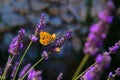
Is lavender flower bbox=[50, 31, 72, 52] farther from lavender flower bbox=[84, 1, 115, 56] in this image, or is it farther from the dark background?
the dark background

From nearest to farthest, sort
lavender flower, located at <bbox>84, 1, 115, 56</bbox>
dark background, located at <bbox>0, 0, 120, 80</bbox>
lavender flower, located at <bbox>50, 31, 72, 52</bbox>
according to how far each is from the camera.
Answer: lavender flower, located at <bbox>84, 1, 115, 56</bbox>, lavender flower, located at <bbox>50, 31, 72, 52</bbox>, dark background, located at <bbox>0, 0, 120, 80</bbox>

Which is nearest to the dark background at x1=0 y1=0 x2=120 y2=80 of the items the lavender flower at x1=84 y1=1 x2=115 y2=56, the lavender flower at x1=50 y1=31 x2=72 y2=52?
the lavender flower at x1=50 y1=31 x2=72 y2=52

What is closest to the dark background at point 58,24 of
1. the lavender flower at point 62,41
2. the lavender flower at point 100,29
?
the lavender flower at point 62,41

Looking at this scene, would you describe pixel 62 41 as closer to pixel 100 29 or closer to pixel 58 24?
pixel 100 29

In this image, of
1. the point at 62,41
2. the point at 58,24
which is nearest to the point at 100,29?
the point at 62,41

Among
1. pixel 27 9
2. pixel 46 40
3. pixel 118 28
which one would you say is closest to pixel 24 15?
pixel 27 9

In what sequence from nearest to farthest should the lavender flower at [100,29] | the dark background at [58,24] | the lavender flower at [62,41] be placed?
the lavender flower at [100,29] → the lavender flower at [62,41] → the dark background at [58,24]

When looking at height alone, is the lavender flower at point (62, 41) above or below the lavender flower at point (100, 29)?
below

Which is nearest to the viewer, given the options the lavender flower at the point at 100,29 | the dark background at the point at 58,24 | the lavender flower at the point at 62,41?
the lavender flower at the point at 100,29

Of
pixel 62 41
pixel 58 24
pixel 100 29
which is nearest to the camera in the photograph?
pixel 100 29

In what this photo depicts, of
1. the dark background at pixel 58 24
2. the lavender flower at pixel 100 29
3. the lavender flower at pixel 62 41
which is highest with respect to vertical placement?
the lavender flower at pixel 100 29

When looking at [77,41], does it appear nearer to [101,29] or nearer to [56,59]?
[56,59]

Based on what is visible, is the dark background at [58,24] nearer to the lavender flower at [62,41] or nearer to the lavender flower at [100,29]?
the lavender flower at [62,41]
